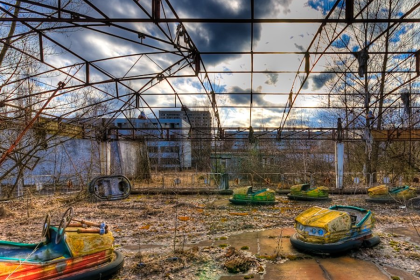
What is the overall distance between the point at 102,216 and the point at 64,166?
418 inches

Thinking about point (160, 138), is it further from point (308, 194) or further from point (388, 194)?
point (388, 194)

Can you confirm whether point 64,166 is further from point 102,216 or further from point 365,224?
point 365,224

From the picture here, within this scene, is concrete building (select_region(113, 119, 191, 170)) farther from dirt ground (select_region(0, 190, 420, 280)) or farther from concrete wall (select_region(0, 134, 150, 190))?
dirt ground (select_region(0, 190, 420, 280))

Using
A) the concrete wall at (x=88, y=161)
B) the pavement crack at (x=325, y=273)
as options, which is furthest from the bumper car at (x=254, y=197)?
the concrete wall at (x=88, y=161)

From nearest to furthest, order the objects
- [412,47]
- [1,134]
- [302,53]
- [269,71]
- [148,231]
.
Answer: [148,231] < [302,53] < [1,134] < [269,71] < [412,47]

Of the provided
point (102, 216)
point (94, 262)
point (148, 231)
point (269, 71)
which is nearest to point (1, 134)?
point (102, 216)

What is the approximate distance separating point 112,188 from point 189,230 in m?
5.40

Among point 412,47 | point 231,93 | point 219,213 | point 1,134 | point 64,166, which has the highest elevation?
point 412,47

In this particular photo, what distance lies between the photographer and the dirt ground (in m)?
4.30

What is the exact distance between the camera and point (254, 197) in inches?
401

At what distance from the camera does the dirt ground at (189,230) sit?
14.1 ft

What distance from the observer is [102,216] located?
8391 millimetres

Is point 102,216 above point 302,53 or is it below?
below

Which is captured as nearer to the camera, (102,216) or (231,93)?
(102,216)
